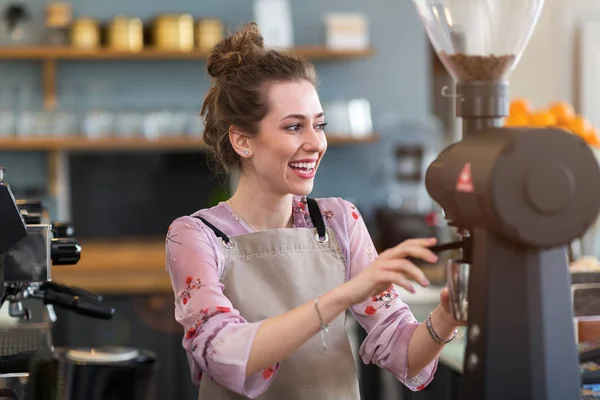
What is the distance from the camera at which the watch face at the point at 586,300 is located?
2.17m

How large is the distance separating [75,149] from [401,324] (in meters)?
3.95

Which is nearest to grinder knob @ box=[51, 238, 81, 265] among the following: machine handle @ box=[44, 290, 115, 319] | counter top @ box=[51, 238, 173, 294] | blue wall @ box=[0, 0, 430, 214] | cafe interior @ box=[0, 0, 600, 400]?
machine handle @ box=[44, 290, 115, 319]

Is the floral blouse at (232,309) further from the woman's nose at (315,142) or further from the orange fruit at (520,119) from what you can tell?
the orange fruit at (520,119)

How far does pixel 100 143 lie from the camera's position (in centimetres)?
506

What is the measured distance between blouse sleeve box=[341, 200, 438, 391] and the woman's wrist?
101mm

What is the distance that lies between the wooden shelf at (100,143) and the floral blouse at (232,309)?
3.30 m

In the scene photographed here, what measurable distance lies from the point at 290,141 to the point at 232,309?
312 millimetres

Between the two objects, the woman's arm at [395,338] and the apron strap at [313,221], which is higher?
the apron strap at [313,221]

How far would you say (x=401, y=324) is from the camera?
5.34ft

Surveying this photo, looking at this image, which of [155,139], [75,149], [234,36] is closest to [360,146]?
[155,139]

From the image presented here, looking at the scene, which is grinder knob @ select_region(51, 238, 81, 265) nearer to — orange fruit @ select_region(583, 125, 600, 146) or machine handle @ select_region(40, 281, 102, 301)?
machine handle @ select_region(40, 281, 102, 301)

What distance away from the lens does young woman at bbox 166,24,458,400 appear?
1.52 m

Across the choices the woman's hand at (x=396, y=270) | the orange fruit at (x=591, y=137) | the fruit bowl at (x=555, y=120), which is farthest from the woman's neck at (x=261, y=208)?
the orange fruit at (x=591, y=137)

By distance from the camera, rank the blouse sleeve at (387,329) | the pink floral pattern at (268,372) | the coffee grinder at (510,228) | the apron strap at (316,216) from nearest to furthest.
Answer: the coffee grinder at (510,228) → the pink floral pattern at (268,372) → the blouse sleeve at (387,329) → the apron strap at (316,216)
